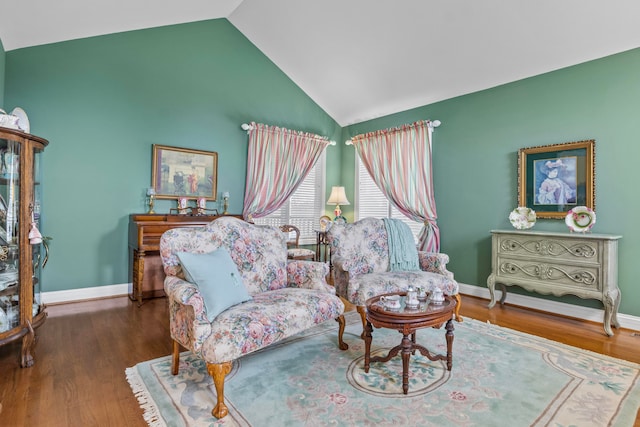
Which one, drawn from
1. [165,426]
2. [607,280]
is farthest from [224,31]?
[607,280]

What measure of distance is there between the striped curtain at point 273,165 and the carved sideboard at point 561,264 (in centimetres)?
299

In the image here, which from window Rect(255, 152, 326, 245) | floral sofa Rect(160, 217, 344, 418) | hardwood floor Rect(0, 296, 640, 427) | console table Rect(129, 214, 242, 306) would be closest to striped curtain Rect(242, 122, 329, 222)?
window Rect(255, 152, 326, 245)

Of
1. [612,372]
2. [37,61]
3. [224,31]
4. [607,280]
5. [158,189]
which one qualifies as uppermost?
[224,31]

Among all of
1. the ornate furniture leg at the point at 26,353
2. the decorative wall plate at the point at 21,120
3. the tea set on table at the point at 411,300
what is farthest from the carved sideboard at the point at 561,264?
the decorative wall plate at the point at 21,120

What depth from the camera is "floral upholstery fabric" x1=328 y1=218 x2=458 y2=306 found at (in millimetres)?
2943

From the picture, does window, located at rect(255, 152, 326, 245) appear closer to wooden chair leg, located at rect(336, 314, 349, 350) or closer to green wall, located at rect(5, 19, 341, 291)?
green wall, located at rect(5, 19, 341, 291)

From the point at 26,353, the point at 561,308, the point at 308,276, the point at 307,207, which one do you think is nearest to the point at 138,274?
the point at 26,353

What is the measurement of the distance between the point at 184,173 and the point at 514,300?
4454mm

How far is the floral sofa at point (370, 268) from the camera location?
294 cm

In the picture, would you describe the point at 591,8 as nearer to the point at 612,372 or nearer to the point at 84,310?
the point at 612,372

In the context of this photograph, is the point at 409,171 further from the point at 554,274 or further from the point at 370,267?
the point at 554,274

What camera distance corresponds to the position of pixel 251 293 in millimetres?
2527

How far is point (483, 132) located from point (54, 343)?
4.95 m

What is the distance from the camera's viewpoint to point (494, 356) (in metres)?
2.47
